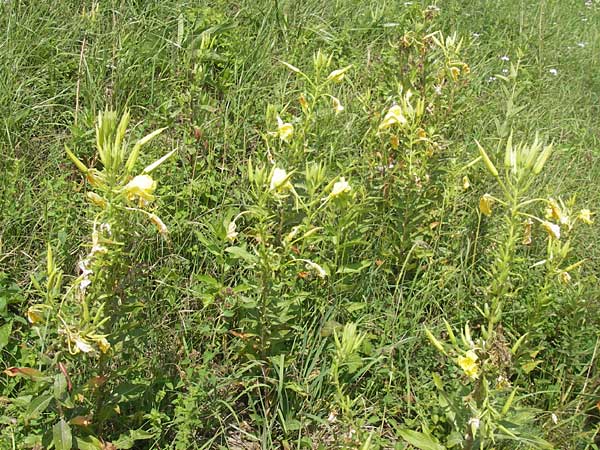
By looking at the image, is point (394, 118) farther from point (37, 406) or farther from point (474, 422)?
point (37, 406)

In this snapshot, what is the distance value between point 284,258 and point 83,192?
3.26 ft

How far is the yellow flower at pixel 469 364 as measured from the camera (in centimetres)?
193

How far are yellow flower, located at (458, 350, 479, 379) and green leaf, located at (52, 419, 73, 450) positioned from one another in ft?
3.54

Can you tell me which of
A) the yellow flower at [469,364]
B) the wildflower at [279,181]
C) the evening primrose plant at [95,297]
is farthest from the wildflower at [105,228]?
the yellow flower at [469,364]

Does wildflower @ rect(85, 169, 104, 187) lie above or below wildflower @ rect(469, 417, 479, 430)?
above

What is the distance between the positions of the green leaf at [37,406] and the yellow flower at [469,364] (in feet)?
3.68

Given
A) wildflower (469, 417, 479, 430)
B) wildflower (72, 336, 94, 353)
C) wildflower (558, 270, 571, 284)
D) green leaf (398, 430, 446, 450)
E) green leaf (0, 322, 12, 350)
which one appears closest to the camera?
wildflower (72, 336, 94, 353)

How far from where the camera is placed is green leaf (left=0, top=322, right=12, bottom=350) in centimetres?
225

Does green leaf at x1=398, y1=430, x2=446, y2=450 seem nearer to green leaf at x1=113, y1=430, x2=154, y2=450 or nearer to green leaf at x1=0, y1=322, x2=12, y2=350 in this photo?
green leaf at x1=113, y1=430, x2=154, y2=450

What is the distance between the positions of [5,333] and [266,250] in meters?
0.90

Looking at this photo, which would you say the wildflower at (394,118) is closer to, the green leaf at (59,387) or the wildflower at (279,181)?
the wildflower at (279,181)

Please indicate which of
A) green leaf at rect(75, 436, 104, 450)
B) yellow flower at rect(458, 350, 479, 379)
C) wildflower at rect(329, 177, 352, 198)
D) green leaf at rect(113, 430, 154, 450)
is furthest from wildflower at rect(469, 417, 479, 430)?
green leaf at rect(75, 436, 104, 450)

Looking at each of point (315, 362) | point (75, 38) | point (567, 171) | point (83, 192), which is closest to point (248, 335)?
point (315, 362)

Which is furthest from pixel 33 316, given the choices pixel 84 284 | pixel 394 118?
pixel 394 118
